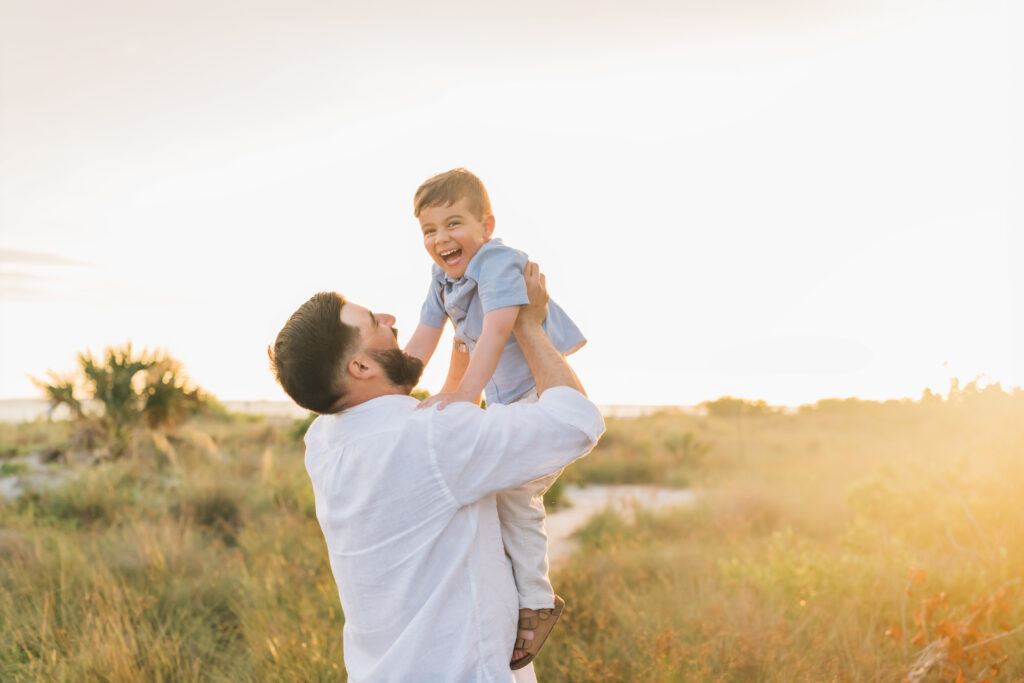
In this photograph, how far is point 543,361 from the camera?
2.30 m

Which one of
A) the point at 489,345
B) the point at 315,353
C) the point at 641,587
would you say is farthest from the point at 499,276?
the point at 641,587

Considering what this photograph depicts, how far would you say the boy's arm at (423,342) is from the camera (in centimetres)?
296

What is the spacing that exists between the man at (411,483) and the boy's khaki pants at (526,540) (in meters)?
0.13

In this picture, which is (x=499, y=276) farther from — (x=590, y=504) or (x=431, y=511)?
(x=590, y=504)

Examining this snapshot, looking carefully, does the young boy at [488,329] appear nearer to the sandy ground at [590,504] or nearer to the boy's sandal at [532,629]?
the boy's sandal at [532,629]

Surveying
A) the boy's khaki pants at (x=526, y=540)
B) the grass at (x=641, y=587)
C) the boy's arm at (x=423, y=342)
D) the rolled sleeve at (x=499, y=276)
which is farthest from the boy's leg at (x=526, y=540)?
the grass at (x=641, y=587)

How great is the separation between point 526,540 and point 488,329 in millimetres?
672

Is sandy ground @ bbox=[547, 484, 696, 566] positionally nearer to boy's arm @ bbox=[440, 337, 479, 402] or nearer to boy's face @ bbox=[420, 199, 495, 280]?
boy's arm @ bbox=[440, 337, 479, 402]

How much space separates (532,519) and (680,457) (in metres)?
15.5

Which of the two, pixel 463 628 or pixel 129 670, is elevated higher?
pixel 463 628

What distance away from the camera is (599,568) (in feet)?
21.4

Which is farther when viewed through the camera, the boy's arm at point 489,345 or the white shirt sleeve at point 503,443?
the boy's arm at point 489,345

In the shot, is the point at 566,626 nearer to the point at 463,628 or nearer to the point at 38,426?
the point at 463,628

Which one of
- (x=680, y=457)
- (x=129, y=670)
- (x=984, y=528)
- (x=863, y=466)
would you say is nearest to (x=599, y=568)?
(x=984, y=528)
